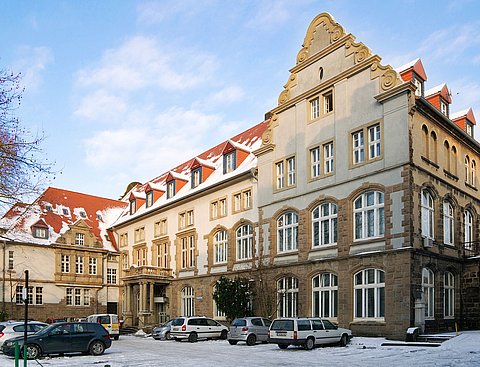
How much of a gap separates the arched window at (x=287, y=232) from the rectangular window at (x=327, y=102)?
21.6ft

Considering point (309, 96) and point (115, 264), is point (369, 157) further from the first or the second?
point (115, 264)

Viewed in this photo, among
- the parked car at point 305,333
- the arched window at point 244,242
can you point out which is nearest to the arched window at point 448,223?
the parked car at point 305,333

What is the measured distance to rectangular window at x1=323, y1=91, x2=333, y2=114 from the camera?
33591 mm

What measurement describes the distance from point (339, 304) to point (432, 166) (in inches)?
346

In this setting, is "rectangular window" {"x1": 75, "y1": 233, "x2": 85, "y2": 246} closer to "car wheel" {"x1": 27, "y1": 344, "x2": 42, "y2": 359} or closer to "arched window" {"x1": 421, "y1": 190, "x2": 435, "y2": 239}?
"car wheel" {"x1": 27, "y1": 344, "x2": 42, "y2": 359}

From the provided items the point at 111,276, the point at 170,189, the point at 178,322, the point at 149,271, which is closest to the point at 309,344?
the point at 178,322

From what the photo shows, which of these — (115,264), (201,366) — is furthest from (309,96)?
(115,264)

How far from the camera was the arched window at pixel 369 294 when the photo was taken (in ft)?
94.0

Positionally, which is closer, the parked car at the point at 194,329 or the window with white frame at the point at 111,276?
the parked car at the point at 194,329

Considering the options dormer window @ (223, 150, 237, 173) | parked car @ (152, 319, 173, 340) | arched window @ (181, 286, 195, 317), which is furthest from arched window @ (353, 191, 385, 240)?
arched window @ (181, 286, 195, 317)

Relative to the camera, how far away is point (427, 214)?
29.6 meters

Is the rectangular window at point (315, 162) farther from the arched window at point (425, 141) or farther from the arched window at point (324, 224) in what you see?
the arched window at point (425, 141)

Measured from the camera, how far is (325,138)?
1305 inches

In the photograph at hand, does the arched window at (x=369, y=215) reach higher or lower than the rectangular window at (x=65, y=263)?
higher
